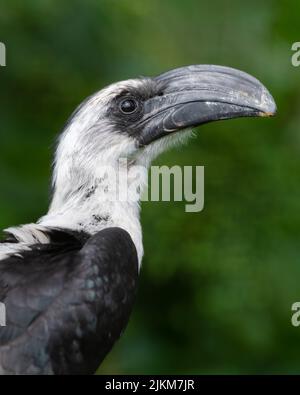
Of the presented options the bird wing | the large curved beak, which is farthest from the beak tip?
the bird wing

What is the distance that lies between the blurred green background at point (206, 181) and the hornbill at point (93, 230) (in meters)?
1.52

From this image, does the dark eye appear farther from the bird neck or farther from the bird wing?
the bird wing

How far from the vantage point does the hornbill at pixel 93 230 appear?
6.00 metres

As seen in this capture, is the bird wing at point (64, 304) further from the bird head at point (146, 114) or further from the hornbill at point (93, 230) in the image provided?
the bird head at point (146, 114)

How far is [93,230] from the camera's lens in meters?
6.92

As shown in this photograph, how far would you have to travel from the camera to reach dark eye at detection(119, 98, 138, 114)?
743 cm

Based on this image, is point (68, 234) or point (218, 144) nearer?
point (68, 234)

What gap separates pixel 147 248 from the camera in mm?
9164

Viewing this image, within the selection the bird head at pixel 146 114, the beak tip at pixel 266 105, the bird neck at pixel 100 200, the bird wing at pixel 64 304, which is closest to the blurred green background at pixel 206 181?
the bird head at pixel 146 114

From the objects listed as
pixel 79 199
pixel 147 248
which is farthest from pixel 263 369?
pixel 79 199
